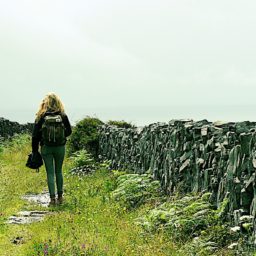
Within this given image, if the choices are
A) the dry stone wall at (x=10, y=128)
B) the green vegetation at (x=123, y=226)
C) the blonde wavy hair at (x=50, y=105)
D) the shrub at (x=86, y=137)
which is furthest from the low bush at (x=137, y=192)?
the dry stone wall at (x=10, y=128)

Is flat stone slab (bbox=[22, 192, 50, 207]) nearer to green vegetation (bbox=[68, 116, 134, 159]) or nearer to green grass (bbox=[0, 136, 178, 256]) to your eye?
green grass (bbox=[0, 136, 178, 256])

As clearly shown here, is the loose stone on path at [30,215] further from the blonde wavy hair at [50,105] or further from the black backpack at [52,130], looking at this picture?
the blonde wavy hair at [50,105]

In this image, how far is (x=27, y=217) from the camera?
9.97 metres

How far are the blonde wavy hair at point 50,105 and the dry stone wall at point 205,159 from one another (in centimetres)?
207

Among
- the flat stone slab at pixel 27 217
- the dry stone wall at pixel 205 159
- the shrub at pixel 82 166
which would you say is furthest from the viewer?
the shrub at pixel 82 166

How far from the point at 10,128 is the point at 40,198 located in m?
23.0

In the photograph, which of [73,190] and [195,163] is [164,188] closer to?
[195,163]

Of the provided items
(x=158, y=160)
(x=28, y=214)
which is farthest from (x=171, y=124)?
(x=28, y=214)

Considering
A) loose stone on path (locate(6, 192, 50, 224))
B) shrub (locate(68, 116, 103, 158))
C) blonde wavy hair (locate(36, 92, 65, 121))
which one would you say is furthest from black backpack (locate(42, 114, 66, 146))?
shrub (locate(68, 116, 103, 158))

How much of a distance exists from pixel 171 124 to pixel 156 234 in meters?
3.45

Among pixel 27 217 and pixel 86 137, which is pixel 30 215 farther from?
pixel 86 137

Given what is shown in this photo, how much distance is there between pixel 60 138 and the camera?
10.8m

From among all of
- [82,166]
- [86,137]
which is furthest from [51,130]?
[86,137]

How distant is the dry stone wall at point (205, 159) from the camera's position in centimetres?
657
